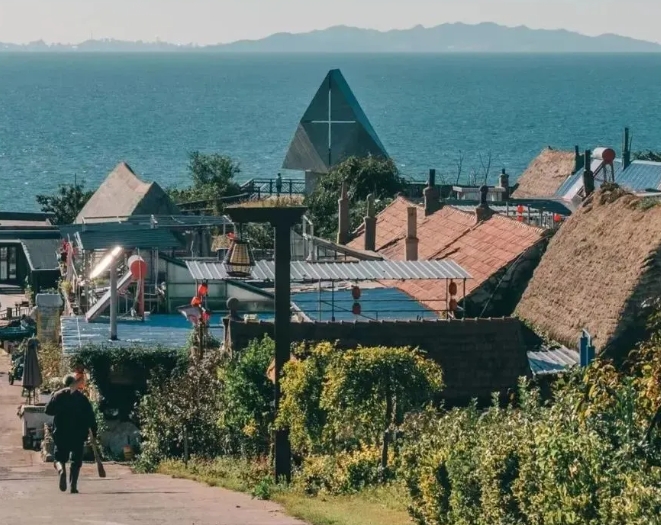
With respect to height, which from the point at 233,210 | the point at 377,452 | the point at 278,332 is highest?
the point at 233,210

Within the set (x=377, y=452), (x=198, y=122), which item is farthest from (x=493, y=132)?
(x=377, y=452)

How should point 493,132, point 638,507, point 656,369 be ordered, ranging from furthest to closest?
point 493,132 → point 656,369 → point 638,507

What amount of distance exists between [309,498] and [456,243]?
15175mm

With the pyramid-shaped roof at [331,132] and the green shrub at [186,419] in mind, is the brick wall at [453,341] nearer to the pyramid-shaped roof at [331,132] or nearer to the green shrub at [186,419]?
the green shrub at [186,419]

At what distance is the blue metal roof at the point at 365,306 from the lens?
24.0 meters

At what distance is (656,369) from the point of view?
11.1m

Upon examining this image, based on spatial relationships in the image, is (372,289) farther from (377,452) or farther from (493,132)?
(493,132)

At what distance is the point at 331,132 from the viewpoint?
5497 cm

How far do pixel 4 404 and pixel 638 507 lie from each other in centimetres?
2040

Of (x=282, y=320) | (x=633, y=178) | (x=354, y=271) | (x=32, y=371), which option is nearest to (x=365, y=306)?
(x=354, y=271)

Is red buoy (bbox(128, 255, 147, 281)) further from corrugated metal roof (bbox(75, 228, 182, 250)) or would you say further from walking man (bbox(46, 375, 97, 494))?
walking man (bbox(46, 375, 97, 494))

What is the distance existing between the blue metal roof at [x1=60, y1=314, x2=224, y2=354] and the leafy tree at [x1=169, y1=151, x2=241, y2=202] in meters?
24.4

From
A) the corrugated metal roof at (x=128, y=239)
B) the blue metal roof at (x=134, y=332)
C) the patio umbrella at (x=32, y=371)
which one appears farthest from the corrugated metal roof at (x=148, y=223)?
the patio umbrella at (x=32, y=371)

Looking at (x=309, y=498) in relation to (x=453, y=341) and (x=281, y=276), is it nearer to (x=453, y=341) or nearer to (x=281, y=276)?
(x=281, y=276)
